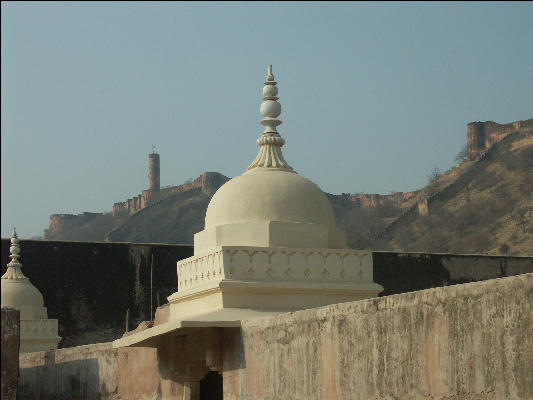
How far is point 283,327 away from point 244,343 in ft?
2.73

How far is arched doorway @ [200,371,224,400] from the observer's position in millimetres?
11086

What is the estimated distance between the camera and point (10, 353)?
12.7 meters

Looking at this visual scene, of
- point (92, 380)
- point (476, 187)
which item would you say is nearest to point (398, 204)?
point (476, 187)

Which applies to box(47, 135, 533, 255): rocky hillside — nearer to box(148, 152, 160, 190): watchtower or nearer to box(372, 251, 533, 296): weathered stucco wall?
box(148, 152, 160, 190): watchtower

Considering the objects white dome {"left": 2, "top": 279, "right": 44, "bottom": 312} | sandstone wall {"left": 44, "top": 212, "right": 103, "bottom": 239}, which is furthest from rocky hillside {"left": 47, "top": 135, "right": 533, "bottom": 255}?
white dome {"left": 2, "top": 279, "right": 44, "bottom": 312}

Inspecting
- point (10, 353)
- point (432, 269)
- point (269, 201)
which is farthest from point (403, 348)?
point (432, 269)

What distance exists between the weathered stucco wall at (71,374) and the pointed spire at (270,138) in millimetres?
2878

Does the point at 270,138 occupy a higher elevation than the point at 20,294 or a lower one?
higher

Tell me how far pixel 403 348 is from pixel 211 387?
15.4 ft

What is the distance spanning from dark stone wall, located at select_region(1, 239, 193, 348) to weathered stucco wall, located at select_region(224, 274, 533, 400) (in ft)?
44.4

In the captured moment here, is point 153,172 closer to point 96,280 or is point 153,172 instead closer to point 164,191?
point 164,191

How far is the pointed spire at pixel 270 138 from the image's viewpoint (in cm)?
1130

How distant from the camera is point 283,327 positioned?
8367mm

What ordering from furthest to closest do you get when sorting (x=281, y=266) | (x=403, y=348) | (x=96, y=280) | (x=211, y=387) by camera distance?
(x=96, y=280), (x=211, y=387), (x=281, y=266), (x=403, y=348)
